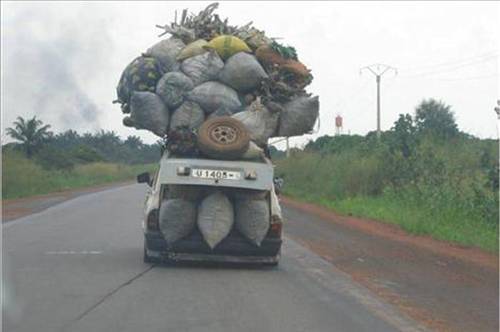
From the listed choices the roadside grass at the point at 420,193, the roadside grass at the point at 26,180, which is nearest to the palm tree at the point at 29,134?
the roadside grass at the point at 26,180

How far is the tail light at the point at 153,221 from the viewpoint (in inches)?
575

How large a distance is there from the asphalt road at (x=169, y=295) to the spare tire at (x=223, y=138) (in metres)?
1.80

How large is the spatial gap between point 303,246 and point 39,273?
299 inches

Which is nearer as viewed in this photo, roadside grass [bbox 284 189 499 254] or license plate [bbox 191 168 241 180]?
license plate [bbox 191 168 241 180]

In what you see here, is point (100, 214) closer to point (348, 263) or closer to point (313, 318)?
point (348, 263)

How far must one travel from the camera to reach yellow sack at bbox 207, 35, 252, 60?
15938mm

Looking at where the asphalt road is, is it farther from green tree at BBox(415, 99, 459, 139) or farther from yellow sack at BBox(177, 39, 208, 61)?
green tree at BBox(415, 99, 459, 139)

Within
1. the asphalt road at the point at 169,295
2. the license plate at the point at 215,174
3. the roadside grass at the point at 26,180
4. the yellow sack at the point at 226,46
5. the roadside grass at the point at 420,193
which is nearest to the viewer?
the asphalt road at the point at 169,295

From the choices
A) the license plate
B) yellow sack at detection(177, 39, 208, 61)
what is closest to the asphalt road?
the license plate

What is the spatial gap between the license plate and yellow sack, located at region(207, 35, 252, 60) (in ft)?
9.00

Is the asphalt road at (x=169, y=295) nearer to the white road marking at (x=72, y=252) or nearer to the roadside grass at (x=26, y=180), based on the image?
the white road marking at (x=72, y=252)

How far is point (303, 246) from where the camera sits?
66.0ft

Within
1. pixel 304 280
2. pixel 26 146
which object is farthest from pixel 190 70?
pixel 26 146

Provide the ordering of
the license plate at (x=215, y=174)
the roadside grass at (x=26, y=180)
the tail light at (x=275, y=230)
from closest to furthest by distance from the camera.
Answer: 1. the license plate at (x=215, y=174)
2. the tail light at (x=275, y=230)
3. the roadside grass at (x=26, y=180)
